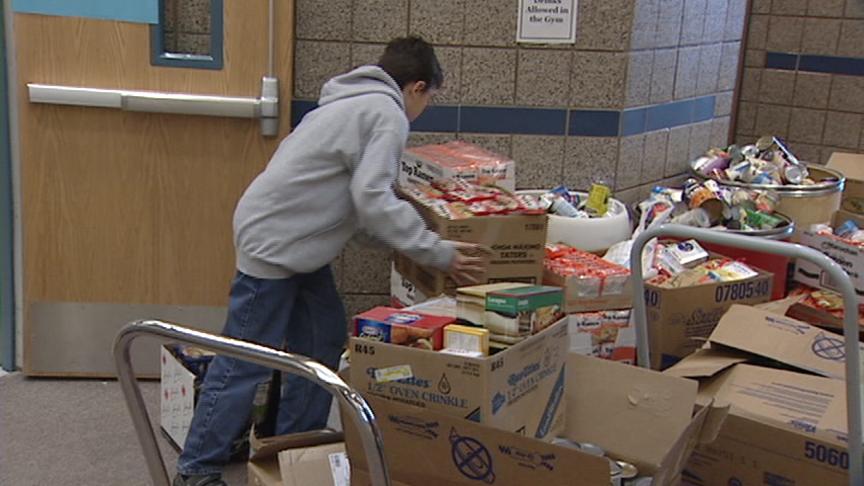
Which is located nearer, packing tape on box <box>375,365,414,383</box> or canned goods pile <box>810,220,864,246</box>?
packing tape on box <box>375,365,414,383</box>

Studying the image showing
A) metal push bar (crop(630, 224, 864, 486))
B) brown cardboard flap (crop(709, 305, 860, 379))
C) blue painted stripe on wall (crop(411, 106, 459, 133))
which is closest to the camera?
metal push bar (crop(630, 224, 864, 486))

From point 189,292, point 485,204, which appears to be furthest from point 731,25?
point 189,292

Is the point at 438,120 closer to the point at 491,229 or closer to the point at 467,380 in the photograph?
the point at 491,229

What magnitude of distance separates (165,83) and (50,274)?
0.74 meters

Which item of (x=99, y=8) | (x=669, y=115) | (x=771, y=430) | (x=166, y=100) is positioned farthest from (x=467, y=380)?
(x=669, y=115)

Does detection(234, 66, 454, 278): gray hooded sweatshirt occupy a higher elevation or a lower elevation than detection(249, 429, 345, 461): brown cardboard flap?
higher

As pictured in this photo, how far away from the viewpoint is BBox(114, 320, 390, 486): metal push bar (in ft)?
4.71

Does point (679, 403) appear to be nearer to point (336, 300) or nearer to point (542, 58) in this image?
point (336, 300)

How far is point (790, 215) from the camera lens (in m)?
3.40

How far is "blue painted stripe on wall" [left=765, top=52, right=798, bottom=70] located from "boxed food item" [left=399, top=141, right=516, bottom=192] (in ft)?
9.06

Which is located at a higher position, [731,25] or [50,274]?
[731,25]

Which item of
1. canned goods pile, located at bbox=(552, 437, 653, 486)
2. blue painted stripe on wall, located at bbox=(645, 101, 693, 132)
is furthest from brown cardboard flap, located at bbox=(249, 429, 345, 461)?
blue painted stripe on wall, located at bbox=(645, 101, 693, 132)

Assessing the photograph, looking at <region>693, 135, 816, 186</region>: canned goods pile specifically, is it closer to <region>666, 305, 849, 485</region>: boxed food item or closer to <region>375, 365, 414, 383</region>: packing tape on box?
<region>666, 305, 849, 485</region>: boxed food item

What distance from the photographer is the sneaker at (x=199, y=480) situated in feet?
8.66
